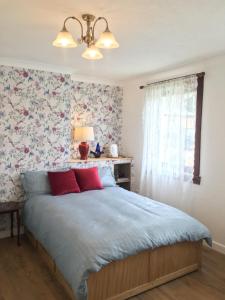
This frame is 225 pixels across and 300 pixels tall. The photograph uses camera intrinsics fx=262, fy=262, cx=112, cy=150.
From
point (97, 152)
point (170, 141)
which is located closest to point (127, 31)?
point (170, 141)

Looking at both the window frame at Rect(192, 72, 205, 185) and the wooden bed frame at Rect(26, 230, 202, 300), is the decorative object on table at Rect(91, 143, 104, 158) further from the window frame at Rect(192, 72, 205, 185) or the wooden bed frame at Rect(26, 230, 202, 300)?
the wooden bed frame at Rect(26, 230, 202, 300)

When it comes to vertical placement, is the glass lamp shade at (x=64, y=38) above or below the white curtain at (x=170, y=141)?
above

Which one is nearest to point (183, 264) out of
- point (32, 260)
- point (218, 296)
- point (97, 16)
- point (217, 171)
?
point (218, 296)

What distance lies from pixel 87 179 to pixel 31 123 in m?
1.12

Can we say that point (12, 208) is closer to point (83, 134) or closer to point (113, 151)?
point (83, 134)

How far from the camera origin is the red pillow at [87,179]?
3.70 m

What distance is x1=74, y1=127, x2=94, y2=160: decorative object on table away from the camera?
4.20 meters

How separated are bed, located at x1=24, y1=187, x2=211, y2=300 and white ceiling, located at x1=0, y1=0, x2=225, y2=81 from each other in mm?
1792

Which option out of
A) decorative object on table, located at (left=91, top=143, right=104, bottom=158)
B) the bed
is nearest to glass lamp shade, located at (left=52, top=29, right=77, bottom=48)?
the bed

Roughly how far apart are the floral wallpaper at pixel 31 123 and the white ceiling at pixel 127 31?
0.26 meters

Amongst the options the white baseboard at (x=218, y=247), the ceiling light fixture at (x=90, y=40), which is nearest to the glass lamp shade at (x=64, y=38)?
the ceiling light fixture at (x=90, y=40)

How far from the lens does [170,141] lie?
12.5 feet

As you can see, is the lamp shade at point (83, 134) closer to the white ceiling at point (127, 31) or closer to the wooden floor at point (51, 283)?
the white ceiling at point (127, 31)

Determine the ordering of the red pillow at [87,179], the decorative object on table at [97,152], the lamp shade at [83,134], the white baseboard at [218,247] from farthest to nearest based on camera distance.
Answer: the decorative object on table at [97,152] < the lamp shade at [83,134] < the red pillow at [87,179] < the white baseboard at [218,247]
